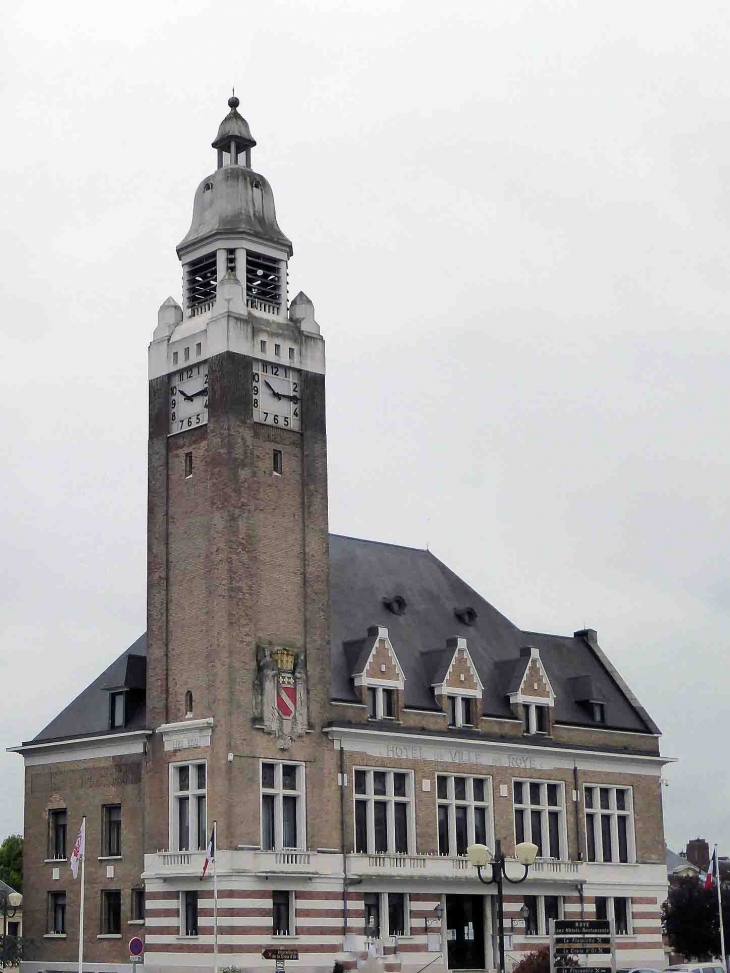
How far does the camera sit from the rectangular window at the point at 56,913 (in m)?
69.8

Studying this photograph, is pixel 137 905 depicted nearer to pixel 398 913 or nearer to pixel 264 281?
pixel 398 913

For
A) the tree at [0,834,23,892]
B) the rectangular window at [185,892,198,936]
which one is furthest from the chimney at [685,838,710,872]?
the rectangular window at [185,892,198,936]

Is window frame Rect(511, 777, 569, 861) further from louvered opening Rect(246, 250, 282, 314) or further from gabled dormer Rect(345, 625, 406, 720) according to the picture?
louvered opening Rect(246, 250, 282, 314)

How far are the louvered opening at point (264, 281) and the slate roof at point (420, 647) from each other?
12372 millimetres

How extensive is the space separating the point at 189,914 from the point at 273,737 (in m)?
7.96

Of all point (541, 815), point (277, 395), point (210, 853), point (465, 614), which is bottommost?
point (210, 853)

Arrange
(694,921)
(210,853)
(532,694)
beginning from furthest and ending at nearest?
1. (694,921)
2. (532,694)
3. (210,853)

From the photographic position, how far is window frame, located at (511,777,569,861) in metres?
74.5

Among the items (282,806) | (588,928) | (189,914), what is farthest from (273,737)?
(588,928)

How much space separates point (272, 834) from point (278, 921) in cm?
351

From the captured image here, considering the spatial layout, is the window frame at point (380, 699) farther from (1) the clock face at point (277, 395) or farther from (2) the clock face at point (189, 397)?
(2) the clock face at point (189, 397)

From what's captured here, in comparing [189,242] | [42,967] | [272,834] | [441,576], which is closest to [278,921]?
[272,834]

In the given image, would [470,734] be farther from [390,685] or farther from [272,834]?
[272,834]

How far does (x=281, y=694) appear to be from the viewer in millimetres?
65500
